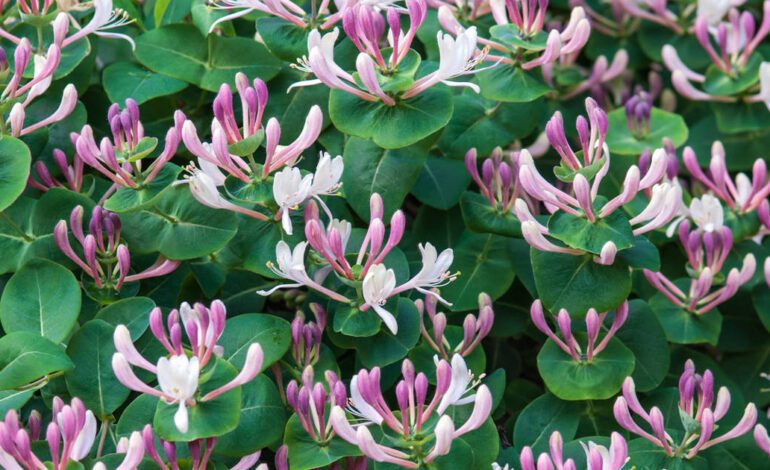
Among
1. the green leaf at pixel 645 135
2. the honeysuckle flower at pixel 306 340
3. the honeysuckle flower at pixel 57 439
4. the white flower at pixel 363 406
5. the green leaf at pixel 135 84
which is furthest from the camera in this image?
the green leaf at pixel 645 135

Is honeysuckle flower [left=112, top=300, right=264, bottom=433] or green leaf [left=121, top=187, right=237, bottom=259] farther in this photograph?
green leaf [left=121, top=187, right=237, bottom=259]

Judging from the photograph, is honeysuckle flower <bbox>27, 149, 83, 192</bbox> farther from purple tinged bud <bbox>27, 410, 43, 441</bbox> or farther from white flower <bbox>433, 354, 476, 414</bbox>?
white flower <bbox>433, 354, 476, 414</bbox>

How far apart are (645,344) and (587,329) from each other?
Result: 13 cm

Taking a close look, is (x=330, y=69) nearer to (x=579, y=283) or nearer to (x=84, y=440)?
(x=579, y=283)

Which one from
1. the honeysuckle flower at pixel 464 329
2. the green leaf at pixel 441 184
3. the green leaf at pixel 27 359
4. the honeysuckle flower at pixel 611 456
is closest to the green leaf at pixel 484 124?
the green leaf at pixel 441 184

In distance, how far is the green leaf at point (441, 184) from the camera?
4.45 ft

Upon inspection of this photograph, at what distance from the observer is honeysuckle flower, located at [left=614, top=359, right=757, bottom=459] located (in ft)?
3.66

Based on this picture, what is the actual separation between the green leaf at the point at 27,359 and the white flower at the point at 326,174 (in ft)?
1.07

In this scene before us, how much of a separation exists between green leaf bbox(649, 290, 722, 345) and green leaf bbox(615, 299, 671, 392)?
3 centimetres

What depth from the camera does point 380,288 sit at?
3.64 feet

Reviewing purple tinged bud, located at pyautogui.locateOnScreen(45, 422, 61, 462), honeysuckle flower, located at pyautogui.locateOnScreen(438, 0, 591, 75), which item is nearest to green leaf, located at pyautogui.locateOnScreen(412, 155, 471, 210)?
honeysuckle flower, located at pyautogui.locateOnScreen(438, 0, 591, 75)

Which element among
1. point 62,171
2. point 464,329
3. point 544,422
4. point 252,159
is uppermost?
point 252,159

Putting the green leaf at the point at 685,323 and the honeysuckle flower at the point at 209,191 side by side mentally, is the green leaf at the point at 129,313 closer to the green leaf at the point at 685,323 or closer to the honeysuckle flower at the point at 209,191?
the honeysuckle flower at the point at 209,191

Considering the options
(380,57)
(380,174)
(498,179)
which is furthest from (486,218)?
(380,57)
